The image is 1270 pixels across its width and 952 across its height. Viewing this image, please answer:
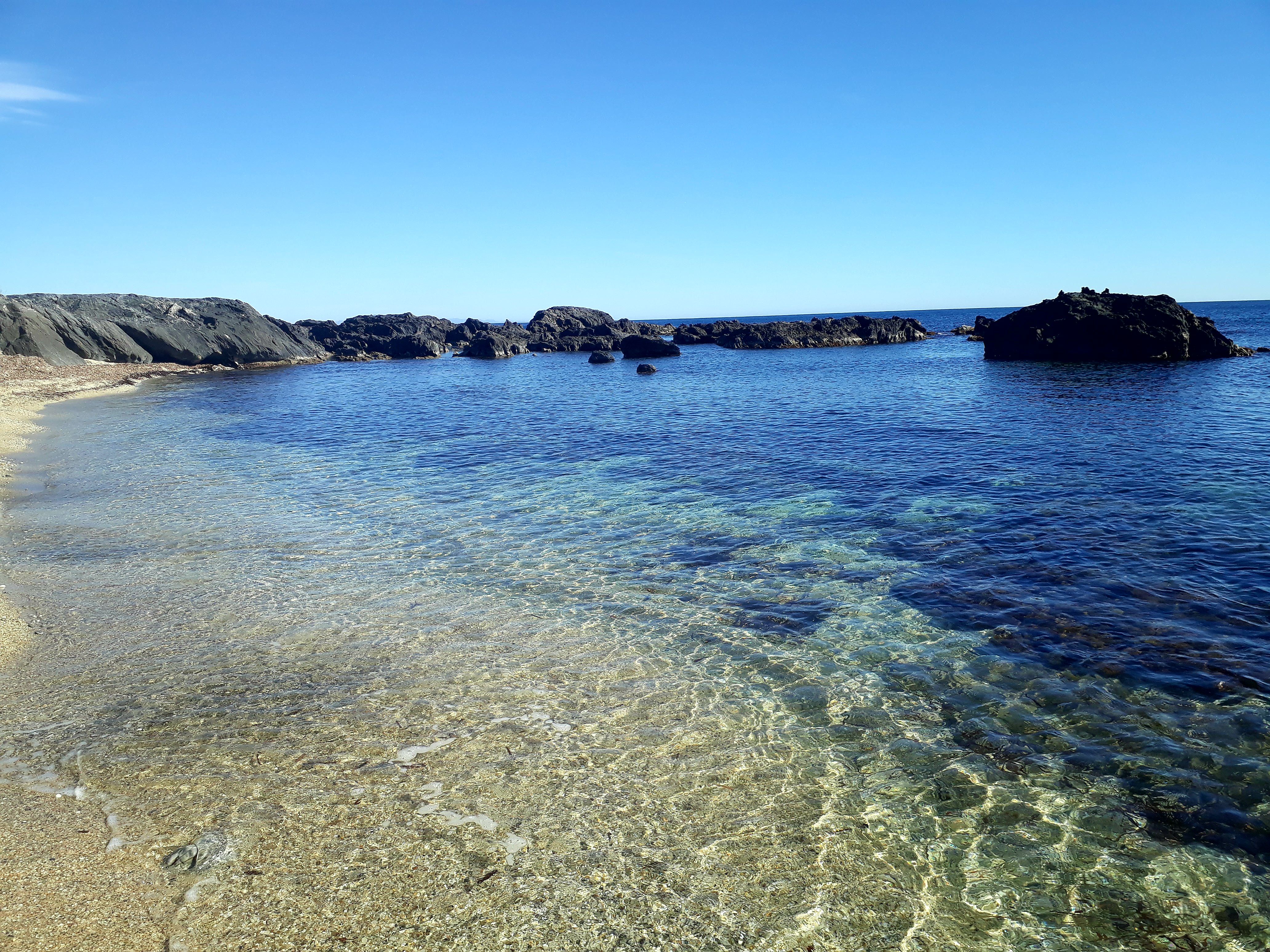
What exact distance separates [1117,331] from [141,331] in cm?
8998

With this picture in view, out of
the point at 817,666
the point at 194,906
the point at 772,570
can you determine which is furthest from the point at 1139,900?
the point at 772,570

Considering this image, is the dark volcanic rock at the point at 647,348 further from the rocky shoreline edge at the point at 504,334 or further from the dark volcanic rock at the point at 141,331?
the dark volcanic rock at the point at 141,331

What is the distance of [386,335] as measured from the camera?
11394cm

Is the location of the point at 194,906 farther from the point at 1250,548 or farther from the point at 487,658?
the point at 1250,548

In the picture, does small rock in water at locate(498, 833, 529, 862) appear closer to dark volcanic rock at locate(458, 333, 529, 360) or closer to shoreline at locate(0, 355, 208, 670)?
shoreline at locate(0, 355, 208, 670)

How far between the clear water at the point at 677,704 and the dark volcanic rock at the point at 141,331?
170 feet

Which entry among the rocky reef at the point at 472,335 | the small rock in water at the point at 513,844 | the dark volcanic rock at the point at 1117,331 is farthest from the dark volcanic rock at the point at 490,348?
the small rock in water at the point at 513,844

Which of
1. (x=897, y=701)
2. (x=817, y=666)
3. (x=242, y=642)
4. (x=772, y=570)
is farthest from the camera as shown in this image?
(x=772, y=570)

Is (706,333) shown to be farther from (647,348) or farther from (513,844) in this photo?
(513,844)

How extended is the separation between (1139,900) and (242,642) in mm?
10214

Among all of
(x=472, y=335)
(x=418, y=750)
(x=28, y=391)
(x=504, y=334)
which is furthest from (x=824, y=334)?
(x=418, y=750)

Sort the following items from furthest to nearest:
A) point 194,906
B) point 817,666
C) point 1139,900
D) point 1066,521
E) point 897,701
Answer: point 1066,521
point 817,666
point 897,701
point 1139,900
point 194,906

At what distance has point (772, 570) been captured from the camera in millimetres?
12422

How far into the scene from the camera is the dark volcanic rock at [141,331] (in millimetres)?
57969
